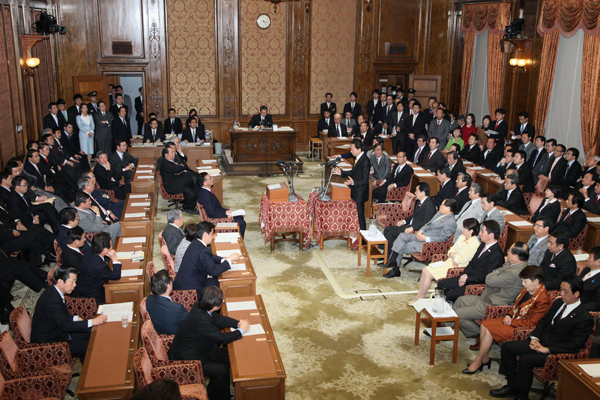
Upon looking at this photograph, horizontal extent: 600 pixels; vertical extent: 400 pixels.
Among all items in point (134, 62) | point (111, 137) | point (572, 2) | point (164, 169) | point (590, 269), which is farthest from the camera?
point (134, 62)

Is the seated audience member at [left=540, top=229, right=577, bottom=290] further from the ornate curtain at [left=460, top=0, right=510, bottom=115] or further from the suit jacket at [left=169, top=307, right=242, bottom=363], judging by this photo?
the ornate curtain at [left=460, top=0, right=510, bottom=115]

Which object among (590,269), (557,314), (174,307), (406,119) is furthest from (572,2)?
(174,307)

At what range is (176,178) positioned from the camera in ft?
31.7

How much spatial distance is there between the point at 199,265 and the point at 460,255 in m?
3.05

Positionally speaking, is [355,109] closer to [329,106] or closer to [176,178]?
[329,106]

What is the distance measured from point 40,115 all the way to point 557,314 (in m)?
10.8

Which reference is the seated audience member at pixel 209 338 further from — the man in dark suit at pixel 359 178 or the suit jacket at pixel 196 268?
the man in dark suit at pixel 359 178

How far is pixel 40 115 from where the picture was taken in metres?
11.3

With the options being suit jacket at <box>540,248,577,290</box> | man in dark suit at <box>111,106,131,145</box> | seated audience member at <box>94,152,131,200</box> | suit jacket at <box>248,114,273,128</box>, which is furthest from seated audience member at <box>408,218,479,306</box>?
man in dark suit at <box>111,106,131,145</box>

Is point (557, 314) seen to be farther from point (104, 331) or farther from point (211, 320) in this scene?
point (104, 331)

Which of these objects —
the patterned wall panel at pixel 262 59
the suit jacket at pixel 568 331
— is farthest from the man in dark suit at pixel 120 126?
the suit jacket at pixel 568 331

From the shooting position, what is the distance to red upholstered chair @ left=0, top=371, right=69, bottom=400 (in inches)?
147

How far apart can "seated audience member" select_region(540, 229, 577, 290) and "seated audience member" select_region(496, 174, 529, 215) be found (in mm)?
2380

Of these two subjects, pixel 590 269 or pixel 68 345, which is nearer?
pixel 68 345
